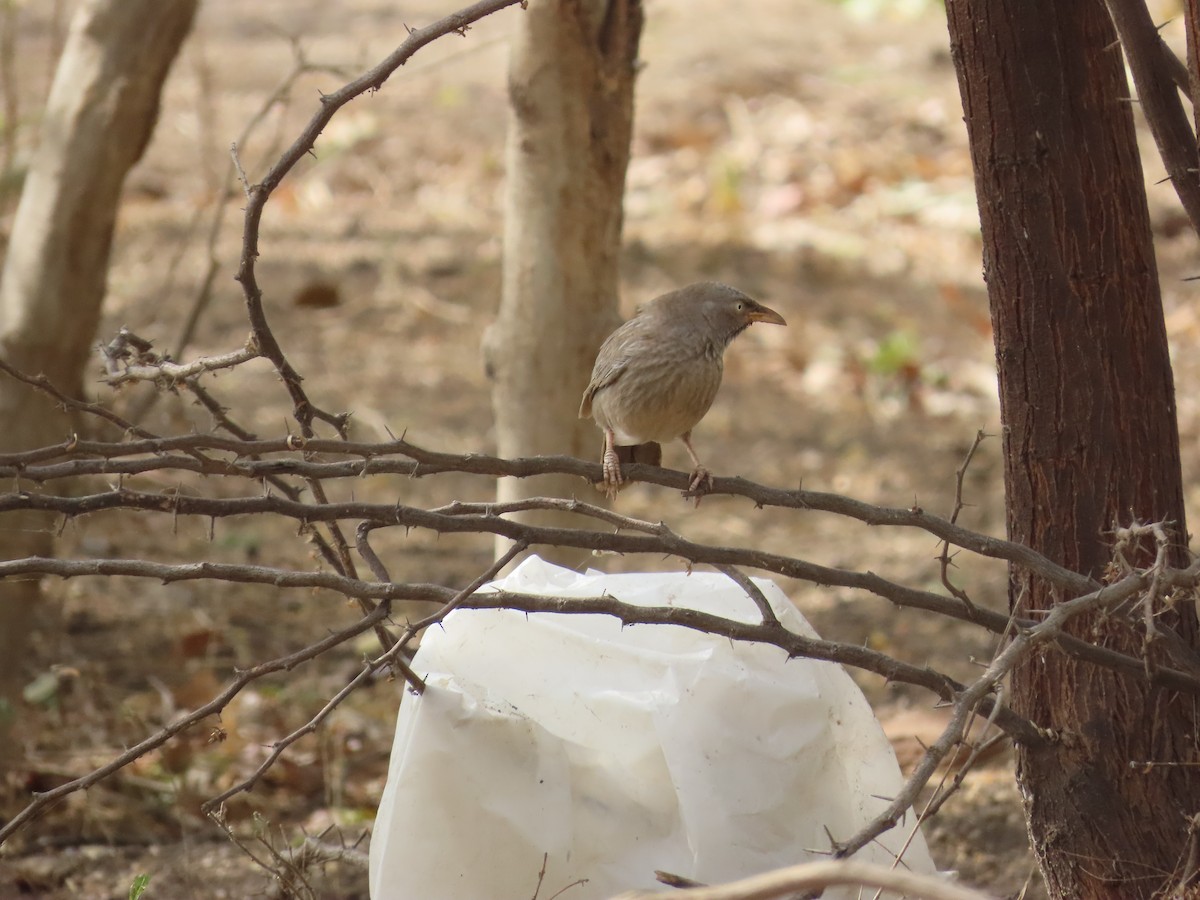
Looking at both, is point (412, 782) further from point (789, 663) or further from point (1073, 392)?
point (1073, 392)

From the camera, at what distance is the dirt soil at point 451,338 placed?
417cm

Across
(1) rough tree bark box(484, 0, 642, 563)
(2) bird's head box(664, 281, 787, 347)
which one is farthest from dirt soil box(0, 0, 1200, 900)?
(2) bird's head box(664, 281, 787, 347)

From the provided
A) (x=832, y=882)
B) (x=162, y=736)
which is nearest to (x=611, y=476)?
(x=162, y=736)

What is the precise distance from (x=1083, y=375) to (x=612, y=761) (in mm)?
1201

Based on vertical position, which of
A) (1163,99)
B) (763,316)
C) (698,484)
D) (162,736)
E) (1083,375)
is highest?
(1163,99)

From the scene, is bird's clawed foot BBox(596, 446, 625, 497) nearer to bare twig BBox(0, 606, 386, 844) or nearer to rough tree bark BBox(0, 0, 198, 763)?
bare twig BBox(0, 606, 386, 844)

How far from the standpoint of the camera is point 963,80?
9.14 feet

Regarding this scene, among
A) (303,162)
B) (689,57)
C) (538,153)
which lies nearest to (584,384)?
(538,153)

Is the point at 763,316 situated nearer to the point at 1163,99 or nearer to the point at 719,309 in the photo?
the point at 719,309

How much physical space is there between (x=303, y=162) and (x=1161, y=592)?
27.3ft

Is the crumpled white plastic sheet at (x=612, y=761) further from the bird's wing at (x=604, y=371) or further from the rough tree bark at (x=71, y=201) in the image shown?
the rough tree bark at (x=71, y=201)

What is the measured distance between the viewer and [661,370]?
142 inches

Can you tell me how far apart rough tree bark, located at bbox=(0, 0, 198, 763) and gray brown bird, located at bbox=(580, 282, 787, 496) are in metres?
1.62

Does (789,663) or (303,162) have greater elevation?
(303,162)
